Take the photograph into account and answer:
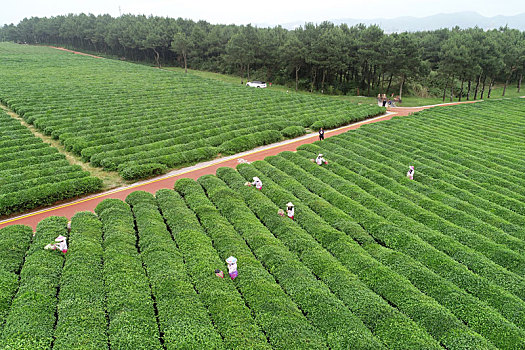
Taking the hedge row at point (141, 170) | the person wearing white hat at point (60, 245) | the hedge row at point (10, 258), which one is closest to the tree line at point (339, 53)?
the hedge row at point (141, 170)

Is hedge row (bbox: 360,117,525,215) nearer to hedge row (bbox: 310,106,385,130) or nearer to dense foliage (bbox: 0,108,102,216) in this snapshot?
hedge row (bbox: 310,106,385,130)

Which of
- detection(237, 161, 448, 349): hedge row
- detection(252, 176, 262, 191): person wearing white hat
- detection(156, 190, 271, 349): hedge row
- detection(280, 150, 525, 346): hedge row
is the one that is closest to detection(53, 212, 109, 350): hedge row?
detection(156, 190, 271, 349): hedge row

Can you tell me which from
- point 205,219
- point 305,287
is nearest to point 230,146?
point 205,219

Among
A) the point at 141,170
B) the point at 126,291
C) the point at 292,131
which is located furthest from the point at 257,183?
the point at 292,131

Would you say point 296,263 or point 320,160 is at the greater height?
point 320,160

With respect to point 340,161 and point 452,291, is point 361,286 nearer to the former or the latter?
point 452,291

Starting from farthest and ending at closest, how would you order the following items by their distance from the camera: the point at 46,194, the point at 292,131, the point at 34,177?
the point at 292,131
the point at 34,177
the point at 46,194

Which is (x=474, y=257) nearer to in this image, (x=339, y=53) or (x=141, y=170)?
(x=141, y=170)
